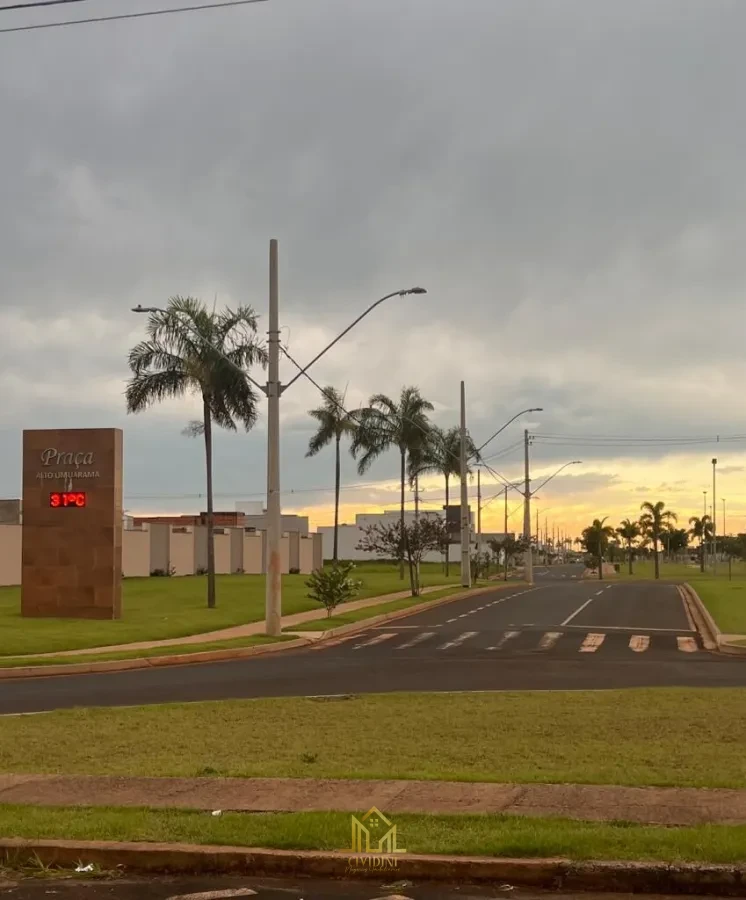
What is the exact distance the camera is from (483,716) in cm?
1360

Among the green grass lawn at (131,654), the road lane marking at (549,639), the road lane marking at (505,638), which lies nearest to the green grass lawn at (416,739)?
the green grass lawn at (131,654)

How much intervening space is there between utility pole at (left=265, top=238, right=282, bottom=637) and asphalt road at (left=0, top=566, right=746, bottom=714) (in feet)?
5.41

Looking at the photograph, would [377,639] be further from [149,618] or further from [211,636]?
[149,618]

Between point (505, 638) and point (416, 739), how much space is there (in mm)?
16025

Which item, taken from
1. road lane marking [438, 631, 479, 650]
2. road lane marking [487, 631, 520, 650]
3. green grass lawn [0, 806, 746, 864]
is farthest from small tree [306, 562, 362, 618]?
green grass lawn [0, 806, 746, 864]

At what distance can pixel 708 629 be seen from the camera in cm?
2995

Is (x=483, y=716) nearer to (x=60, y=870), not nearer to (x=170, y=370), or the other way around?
(x=60, y=870)

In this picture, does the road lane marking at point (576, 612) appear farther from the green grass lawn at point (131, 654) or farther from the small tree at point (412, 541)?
the green grass lawn at point (131, 654)

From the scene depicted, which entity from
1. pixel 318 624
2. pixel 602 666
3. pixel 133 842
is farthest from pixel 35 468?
pixel 133 842

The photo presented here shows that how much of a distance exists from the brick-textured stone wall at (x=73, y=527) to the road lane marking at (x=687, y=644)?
15902mm

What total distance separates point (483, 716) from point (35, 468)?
24.0 metres

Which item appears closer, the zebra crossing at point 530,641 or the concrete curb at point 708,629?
the concrete curb at point 708,629

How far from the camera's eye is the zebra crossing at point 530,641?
80.9ft

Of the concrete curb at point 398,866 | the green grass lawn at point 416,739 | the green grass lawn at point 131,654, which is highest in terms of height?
the concrete curb at point 398,866
